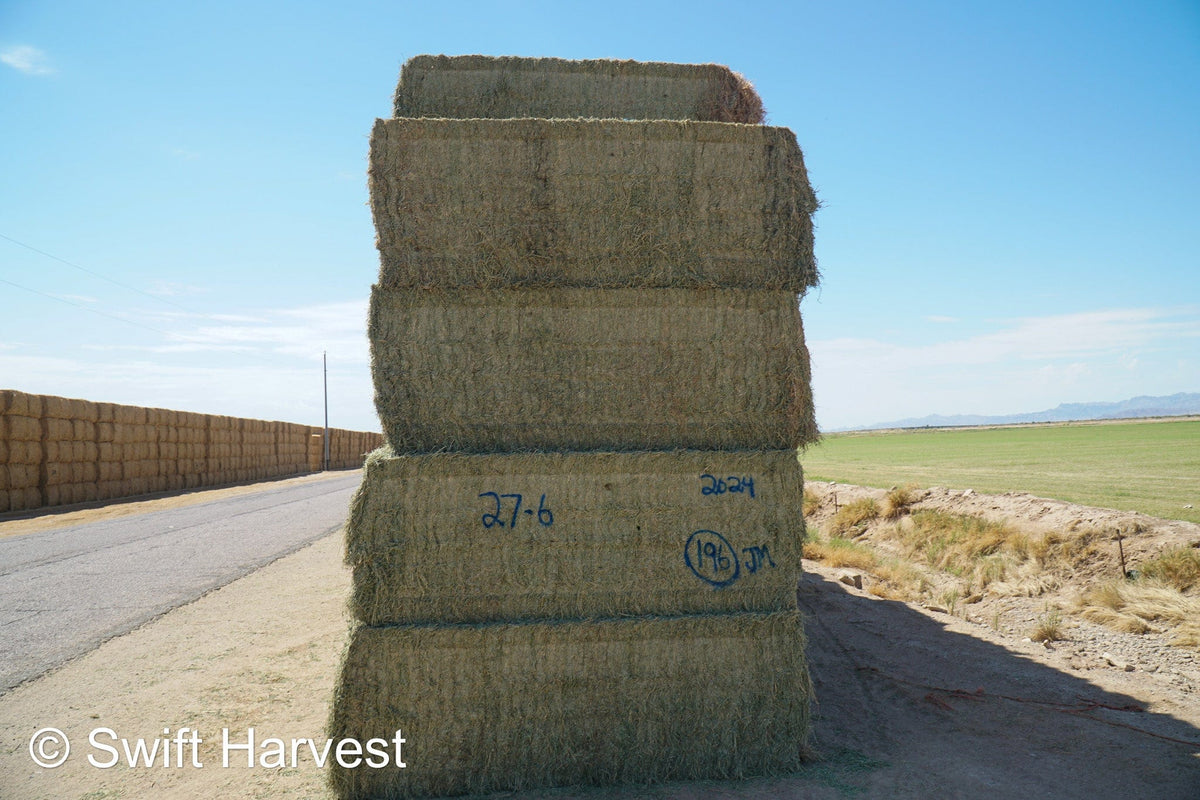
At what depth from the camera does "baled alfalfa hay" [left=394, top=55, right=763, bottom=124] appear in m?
4.95

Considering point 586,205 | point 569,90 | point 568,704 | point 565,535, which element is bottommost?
point 568,704

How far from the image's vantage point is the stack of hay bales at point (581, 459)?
3.74 m

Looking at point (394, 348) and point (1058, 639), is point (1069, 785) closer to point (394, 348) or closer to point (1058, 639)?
point (1058, 639)

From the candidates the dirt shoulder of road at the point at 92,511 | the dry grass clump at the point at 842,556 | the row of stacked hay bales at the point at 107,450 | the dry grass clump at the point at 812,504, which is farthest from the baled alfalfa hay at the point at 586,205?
the row of stacked hay bales at the point at 107,450

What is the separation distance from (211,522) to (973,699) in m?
13.5

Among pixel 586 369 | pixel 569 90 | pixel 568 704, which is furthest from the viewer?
pixel 569 90

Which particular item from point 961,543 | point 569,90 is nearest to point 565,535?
point 569,90

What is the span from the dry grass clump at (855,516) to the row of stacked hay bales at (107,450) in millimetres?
17084

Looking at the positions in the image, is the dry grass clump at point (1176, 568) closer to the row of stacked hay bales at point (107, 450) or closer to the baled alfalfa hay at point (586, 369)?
the baled alfalfa hay at point (586, 369)

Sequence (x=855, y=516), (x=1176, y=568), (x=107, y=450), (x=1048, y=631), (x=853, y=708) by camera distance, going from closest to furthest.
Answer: (x=853, y=708) < (x=1048, y=631) < (x=1176, y=568) < (x=855, y=516) < (x=107, y=450)

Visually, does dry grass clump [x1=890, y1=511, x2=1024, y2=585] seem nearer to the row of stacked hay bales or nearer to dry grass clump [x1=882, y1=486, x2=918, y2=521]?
dry grass clump [x1=882, y1=486, x2=918, y2=521]

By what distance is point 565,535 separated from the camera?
3.83 metres

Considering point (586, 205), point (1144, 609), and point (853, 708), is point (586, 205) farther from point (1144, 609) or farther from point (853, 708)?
point (1144, 609)

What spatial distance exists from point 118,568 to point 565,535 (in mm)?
7944
